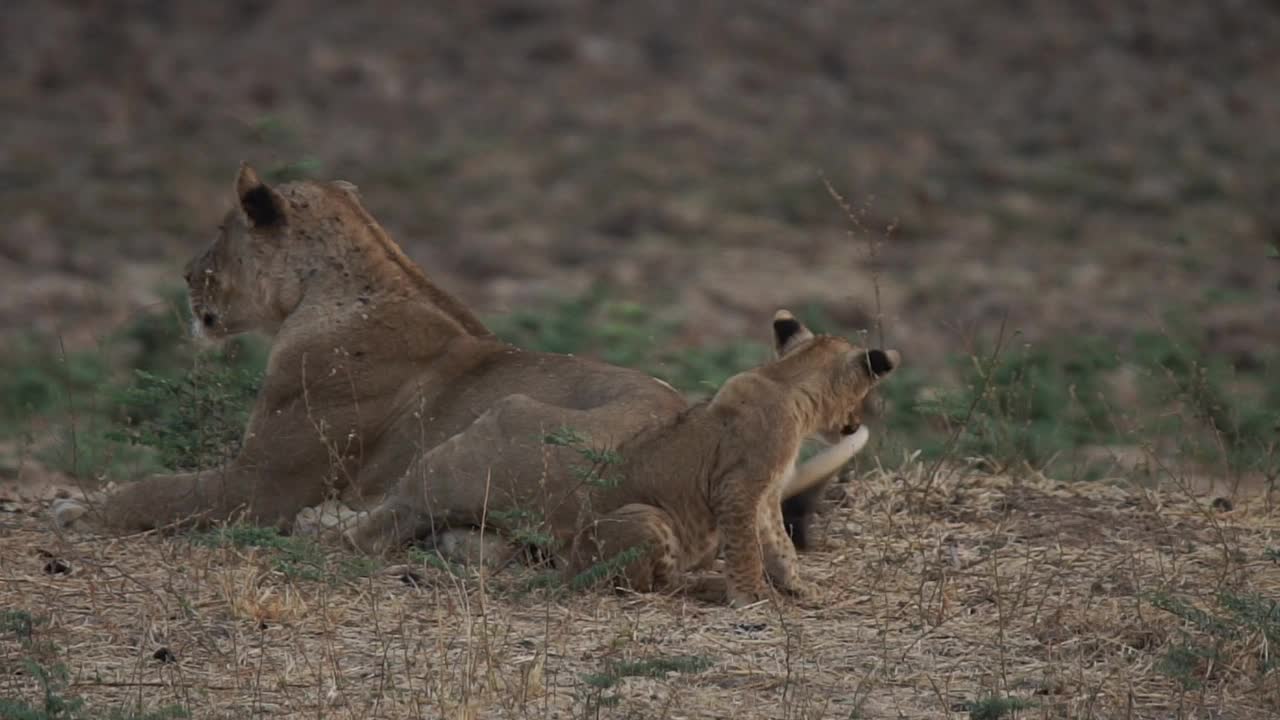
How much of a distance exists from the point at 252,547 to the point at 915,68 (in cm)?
1851

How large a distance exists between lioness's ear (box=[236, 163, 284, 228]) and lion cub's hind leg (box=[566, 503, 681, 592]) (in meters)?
2.05

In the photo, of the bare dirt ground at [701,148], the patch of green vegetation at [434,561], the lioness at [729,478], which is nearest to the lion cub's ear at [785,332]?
the lioness at [729,478]

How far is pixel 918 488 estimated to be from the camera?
8.77 metres

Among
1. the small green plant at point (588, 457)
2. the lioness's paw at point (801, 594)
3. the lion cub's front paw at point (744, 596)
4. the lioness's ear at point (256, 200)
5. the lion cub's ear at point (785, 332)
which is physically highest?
the lioness's ear at point (256, 200)

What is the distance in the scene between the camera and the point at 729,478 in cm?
716

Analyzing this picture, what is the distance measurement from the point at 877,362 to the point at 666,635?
1.28 metres

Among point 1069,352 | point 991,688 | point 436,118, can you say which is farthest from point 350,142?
point 991,688

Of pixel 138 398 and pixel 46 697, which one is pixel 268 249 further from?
pixel 46 697

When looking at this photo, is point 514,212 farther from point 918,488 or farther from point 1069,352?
point 918,488

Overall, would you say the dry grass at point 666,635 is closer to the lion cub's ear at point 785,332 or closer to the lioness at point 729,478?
the lioness at point 729,478

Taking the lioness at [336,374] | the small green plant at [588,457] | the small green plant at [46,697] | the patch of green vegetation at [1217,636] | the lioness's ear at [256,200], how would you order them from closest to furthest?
the small green plant at [46,697] < the patch of green vegetation at [1217,636] < the small green plant at [588,457] < the lioness at [336,374] < the lioness's ear at [256,200]

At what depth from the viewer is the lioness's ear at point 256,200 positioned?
27.0 ft

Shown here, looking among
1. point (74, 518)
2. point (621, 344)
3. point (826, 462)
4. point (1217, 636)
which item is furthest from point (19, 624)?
point (621, 344)

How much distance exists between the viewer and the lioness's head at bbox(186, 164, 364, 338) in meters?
8.38
